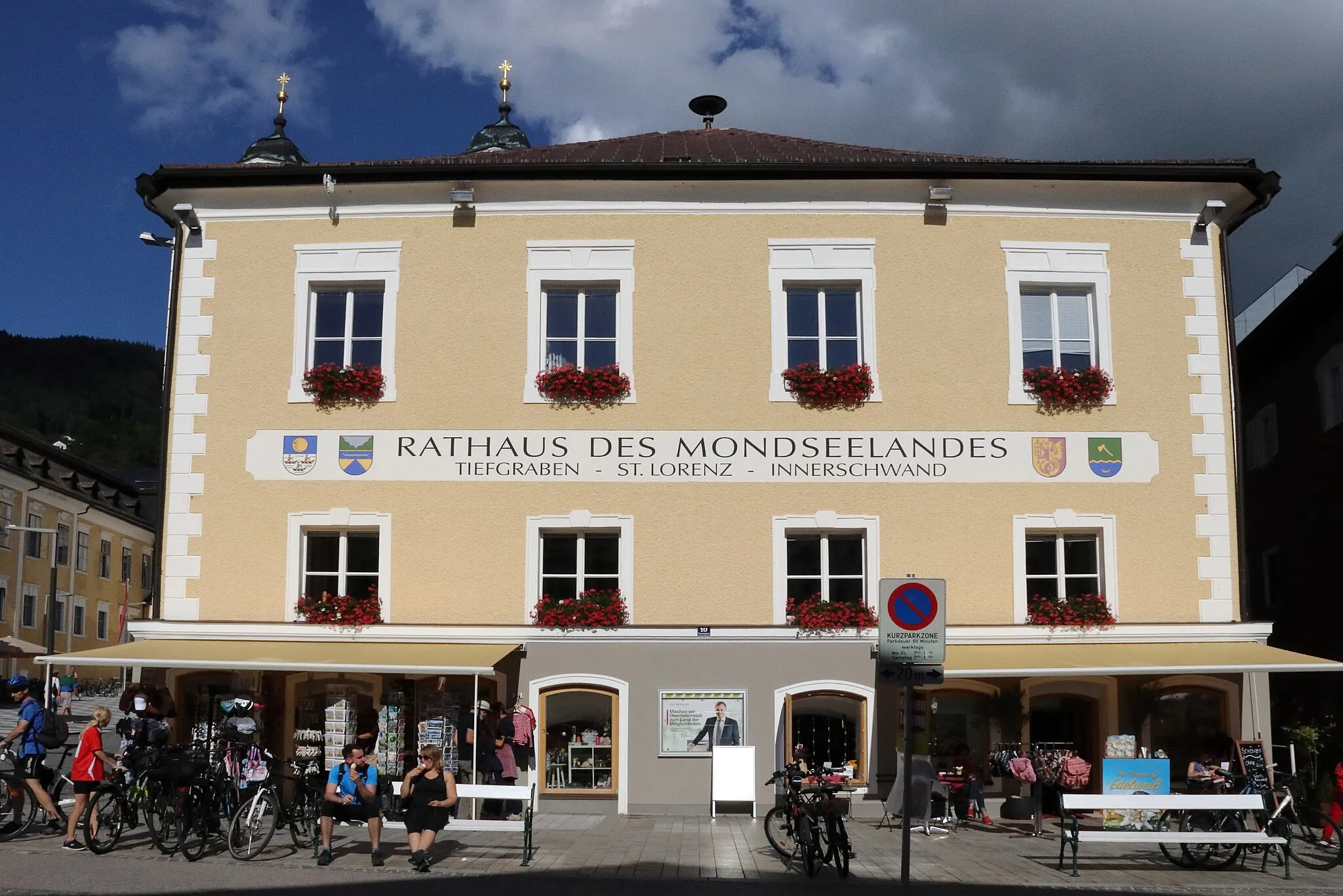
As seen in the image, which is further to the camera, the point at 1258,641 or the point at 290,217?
the point at 290,217

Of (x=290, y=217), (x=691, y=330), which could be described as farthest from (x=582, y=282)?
(x=290, y=217)

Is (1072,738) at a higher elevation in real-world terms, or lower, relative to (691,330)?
lower

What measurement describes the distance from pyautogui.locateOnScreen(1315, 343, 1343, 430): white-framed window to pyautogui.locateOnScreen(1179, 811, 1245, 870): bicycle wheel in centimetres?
1110

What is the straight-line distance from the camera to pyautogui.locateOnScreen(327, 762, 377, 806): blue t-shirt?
1416 centimetres

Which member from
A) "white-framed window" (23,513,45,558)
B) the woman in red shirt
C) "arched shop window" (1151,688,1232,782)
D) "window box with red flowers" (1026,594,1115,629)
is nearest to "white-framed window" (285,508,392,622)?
the woman in red shirt

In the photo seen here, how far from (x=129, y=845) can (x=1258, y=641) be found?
1432 cm

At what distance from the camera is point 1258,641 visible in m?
18.6

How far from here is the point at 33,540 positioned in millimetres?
66375

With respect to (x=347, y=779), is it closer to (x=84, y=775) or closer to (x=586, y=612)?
(x=84, y=775)

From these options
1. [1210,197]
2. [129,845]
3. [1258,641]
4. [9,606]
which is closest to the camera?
[129,845]

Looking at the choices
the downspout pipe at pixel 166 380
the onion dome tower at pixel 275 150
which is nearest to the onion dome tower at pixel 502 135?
the onion dome tower at pixel 275 150

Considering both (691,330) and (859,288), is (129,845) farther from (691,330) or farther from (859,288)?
(859,288)

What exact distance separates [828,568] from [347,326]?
763 centimetres

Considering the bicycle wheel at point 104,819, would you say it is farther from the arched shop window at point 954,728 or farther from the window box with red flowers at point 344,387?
the arched shop window at point 954,728
